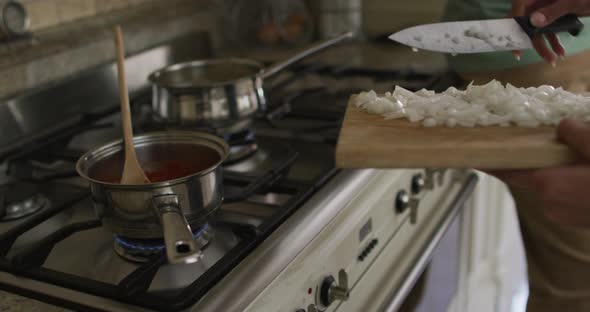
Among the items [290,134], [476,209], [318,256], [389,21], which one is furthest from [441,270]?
[389,21]

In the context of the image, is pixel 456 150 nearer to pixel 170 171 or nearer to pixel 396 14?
pixel 170 171

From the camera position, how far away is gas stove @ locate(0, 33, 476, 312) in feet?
2.09

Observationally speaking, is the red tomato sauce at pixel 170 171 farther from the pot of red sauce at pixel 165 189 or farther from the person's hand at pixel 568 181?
the person's hand at pixel 568 181

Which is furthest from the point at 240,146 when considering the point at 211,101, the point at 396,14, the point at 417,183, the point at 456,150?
the point at 396,14

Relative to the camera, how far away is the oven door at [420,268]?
91cm

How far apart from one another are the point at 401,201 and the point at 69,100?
0.64 metres

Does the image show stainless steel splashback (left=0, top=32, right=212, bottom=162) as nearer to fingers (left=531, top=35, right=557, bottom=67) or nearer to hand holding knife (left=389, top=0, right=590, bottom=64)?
hand holding knife (left=389, top=0, right=590, bottom=64)

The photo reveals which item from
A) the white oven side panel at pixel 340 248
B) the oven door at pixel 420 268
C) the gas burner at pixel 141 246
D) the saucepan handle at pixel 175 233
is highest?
the saucepan handle at pixel 175 233

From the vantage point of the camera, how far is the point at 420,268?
997 millimetres

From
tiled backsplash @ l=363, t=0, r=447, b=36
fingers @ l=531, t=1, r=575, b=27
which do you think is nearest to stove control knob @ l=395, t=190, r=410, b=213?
fingers @ l=531, t=1, r=575, b=27

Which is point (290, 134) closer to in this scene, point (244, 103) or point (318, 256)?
point (244, 103)

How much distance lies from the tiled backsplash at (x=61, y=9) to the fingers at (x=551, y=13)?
89cm

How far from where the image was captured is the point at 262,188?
0.82 metres

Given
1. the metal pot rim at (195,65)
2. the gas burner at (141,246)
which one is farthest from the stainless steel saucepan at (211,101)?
the gas burner at (141,246)
